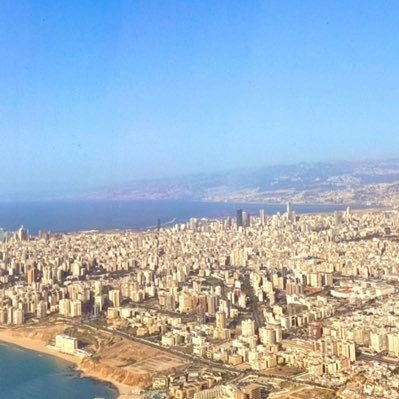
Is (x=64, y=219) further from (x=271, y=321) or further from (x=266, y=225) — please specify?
(x=271, y=321)

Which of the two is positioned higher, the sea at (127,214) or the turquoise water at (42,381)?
the sea at (127,214)

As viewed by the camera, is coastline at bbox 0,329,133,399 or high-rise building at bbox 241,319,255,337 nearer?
coastline at bbox 0,329,133,399

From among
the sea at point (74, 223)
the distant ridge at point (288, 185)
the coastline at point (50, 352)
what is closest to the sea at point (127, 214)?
the sea at point (74, 223)

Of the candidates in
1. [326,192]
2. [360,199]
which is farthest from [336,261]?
[326,192]

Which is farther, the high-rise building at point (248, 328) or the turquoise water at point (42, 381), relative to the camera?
the high-rise building at point (248, 328)

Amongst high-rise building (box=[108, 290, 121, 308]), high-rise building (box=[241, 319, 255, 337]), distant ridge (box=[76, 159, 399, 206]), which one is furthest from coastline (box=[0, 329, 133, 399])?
distant ridge (box=[76, 159, 399, 206])

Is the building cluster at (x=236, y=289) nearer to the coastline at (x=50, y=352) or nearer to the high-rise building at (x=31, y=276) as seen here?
the high-rise building at (x=31, y=276)

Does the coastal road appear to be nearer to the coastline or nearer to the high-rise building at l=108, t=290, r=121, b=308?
the coastline
